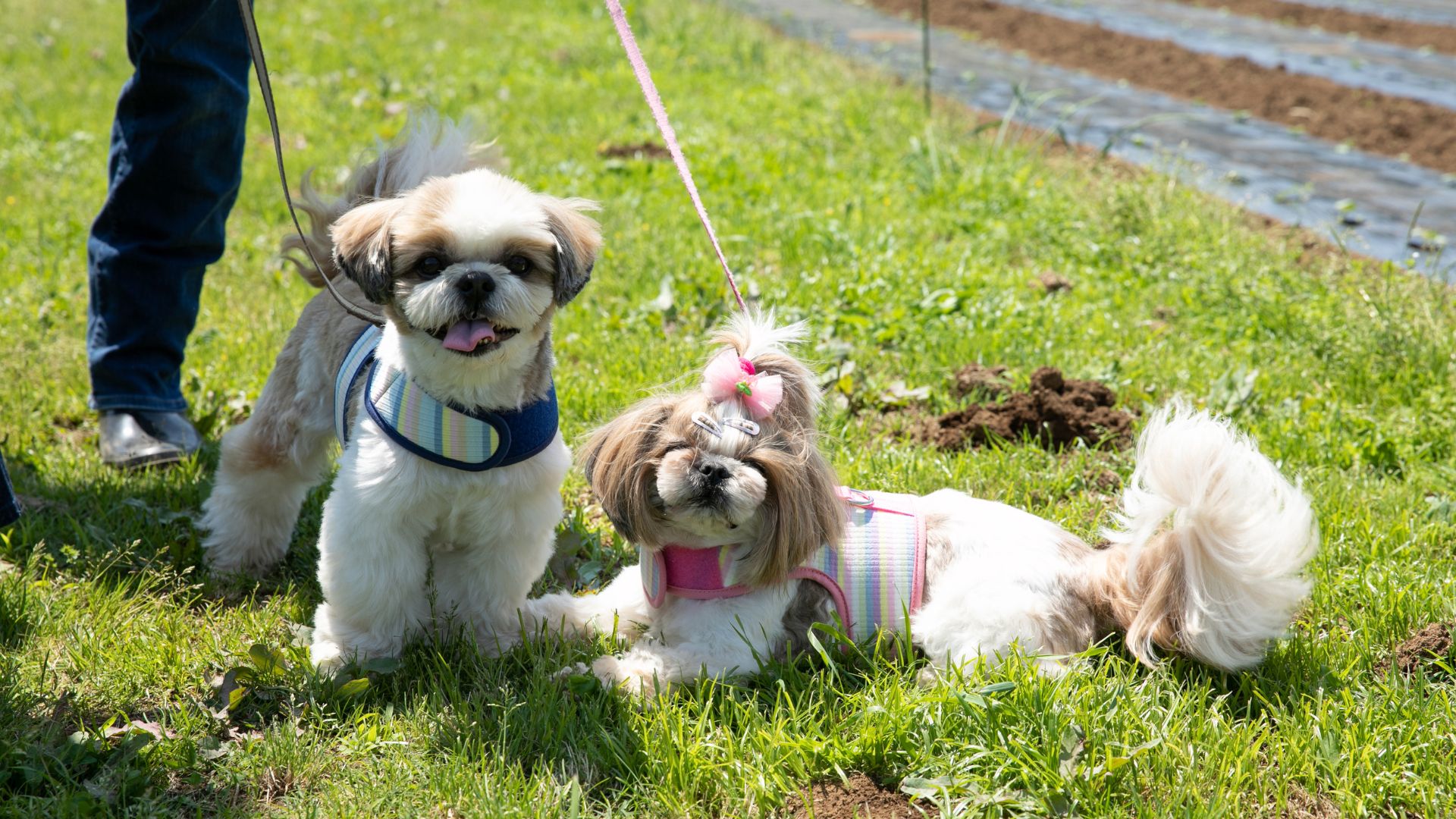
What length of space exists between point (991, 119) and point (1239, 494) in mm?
7125

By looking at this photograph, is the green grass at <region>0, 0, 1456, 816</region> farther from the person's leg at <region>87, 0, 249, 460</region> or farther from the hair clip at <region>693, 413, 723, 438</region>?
the hair clip at <region>693, 413, 723, 438</region>

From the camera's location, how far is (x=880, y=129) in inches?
344

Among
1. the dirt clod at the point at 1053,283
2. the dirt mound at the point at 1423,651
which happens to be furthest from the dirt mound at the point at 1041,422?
the dirt clod at the point at 1053,283

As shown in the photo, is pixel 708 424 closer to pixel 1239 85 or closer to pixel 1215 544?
pixel 1215 544

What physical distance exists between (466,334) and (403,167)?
37.0 inches

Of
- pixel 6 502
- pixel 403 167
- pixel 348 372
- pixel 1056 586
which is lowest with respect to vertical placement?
pixel 6 502

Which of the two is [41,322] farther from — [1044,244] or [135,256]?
[1044,244]

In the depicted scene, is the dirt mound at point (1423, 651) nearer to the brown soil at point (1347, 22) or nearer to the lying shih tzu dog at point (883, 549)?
the lying shih tzu dog at point (883, 549)

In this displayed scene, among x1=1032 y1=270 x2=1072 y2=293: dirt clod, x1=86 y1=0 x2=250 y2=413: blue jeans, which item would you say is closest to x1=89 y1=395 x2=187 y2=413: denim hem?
x1=86 y1=0 x2=250 y2=413: blue jeans

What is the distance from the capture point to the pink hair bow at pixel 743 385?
9.34ft

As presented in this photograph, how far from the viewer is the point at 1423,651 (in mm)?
3023

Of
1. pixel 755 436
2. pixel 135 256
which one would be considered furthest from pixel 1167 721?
pixel 135 256

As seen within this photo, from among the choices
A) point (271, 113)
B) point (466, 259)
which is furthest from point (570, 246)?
point (271, 113)

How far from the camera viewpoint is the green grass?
2.59 m
